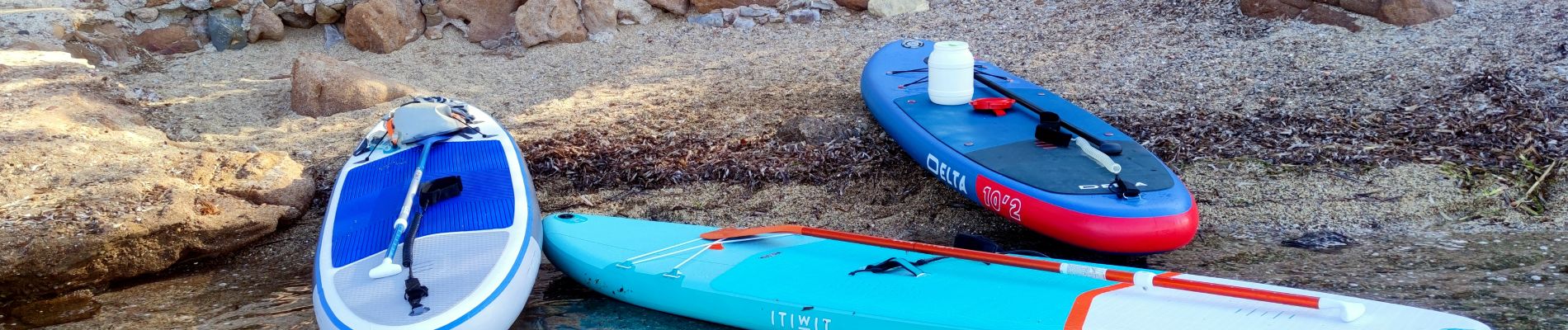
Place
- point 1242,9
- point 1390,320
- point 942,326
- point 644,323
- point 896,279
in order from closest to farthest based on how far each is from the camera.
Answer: point 1390,320
point 942,326
point 896,279
point 644,323
point 1242,9

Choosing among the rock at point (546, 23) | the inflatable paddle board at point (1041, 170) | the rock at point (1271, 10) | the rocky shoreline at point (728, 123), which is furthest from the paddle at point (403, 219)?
the rock at point (1271, 10)

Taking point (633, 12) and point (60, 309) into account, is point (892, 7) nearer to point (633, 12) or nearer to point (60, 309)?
point (633, 12)

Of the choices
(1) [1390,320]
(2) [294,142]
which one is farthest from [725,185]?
(1) [1390,320]

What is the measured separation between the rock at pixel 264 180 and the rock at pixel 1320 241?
433 cm

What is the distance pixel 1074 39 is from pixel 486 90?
3.72 meters

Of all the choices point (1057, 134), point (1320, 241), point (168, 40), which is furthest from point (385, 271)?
point (168, 40)

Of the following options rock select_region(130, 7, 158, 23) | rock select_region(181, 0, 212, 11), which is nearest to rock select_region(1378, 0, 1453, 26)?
rock select_region(181, 0, 212, 11)

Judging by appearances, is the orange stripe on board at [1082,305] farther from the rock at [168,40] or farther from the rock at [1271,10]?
the rock at [168,40]

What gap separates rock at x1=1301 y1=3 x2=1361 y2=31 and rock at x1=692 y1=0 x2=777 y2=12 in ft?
11.5

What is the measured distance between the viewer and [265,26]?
6852 mm

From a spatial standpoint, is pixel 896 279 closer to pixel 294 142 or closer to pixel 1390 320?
pixel 1390 320

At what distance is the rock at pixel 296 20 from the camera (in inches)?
274

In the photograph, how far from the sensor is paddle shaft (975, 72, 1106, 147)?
404 centimetres

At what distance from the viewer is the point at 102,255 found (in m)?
3.97
